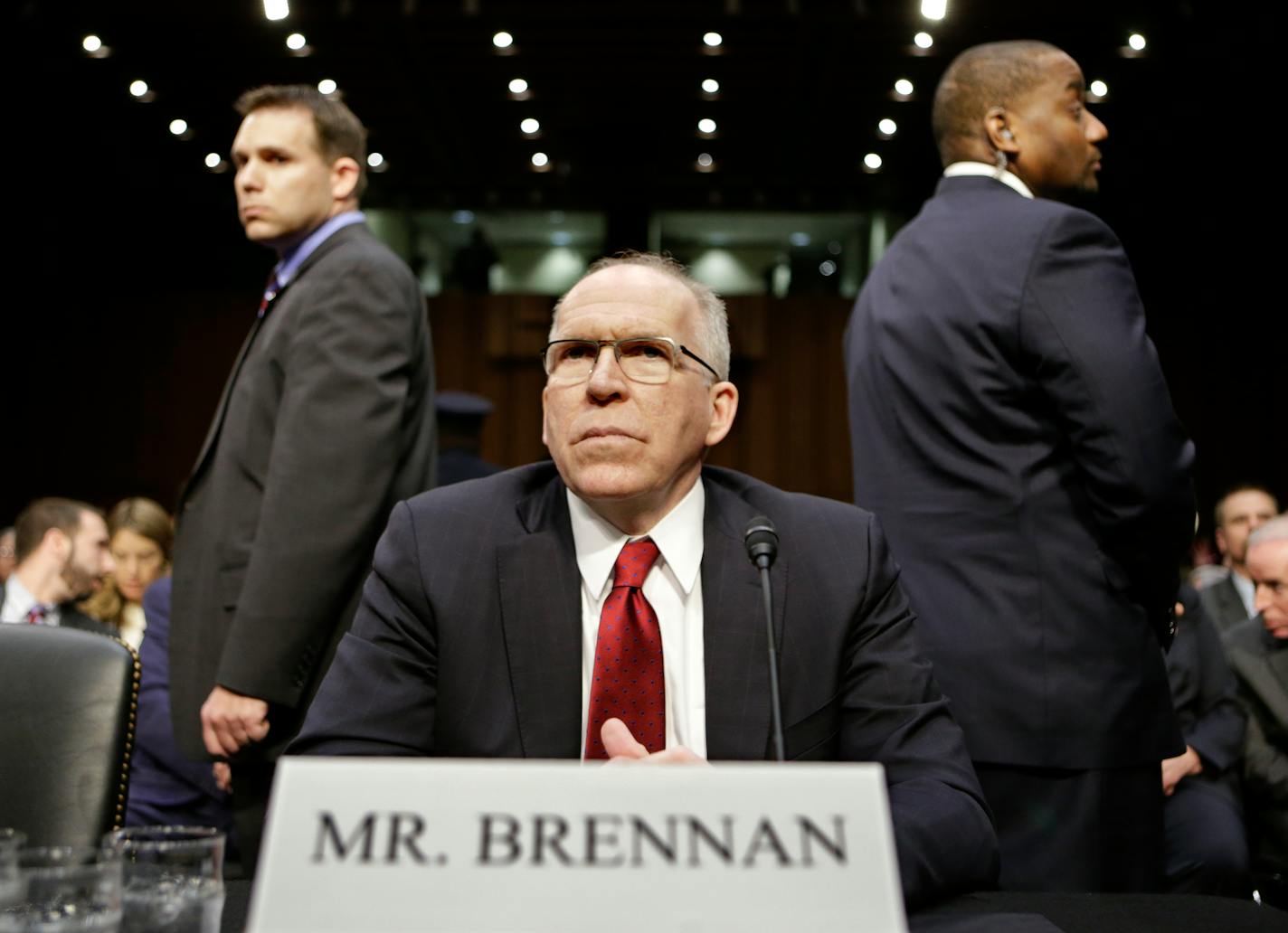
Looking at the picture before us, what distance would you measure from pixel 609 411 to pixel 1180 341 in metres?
9.17

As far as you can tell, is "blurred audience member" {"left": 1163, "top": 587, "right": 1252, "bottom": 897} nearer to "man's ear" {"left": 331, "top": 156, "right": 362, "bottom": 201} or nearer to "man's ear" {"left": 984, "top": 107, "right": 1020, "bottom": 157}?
"man's ear" {"left": 984, "top": 107, "right": 1020, "bottom": 157}

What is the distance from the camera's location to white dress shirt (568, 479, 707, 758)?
1.42 meters

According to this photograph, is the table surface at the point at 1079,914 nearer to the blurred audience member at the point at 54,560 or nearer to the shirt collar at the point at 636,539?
the shirt collar at the point at 636,539

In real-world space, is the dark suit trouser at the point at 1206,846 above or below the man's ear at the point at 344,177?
below

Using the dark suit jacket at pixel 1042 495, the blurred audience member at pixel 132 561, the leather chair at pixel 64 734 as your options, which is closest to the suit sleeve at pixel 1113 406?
the dark suit jacket at pixel 1042 495

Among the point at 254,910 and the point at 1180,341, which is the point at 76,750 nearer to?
the point at 254,910

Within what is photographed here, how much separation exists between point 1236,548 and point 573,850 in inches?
206

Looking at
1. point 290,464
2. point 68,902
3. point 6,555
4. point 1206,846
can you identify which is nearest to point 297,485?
point 290,464

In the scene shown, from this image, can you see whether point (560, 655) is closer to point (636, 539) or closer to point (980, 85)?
point (636, 539)

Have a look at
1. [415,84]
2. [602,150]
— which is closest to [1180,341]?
[602,150]

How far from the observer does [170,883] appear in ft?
2.91

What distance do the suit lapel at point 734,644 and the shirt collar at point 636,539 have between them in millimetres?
17

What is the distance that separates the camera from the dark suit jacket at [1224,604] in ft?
15.4

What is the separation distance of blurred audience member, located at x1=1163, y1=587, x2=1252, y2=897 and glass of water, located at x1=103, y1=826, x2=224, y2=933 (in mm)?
2787
